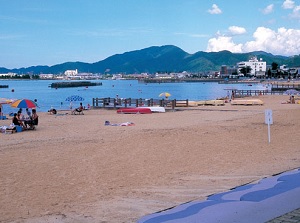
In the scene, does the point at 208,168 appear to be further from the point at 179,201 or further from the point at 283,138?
the point at 283,138

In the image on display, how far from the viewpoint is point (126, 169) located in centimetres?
1007

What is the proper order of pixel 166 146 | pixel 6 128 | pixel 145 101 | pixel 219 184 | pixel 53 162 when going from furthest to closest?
pixel 145 101, pixel 6 128, pixel 166 146, pixel 53 162, pixel 219 184

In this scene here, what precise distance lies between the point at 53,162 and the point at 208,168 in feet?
13.5

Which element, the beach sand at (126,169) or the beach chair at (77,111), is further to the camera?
the beach chair at (77,111)

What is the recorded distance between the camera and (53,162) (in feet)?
37.0

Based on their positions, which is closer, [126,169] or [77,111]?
[126,169]

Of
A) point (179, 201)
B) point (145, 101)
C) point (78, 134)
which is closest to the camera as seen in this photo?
point (179, 201)

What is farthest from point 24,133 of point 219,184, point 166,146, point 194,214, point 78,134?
point 194,214

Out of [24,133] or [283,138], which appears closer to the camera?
[283,138]

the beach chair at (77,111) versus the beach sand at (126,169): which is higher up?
the beach sand at (126,169)

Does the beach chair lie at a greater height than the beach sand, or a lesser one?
lesser

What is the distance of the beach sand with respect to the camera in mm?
6730

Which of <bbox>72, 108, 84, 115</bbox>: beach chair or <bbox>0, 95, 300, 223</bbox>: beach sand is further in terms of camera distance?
<bbox>72, 108, 84, 115</bbox>: beach chair

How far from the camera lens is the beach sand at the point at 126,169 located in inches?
265
